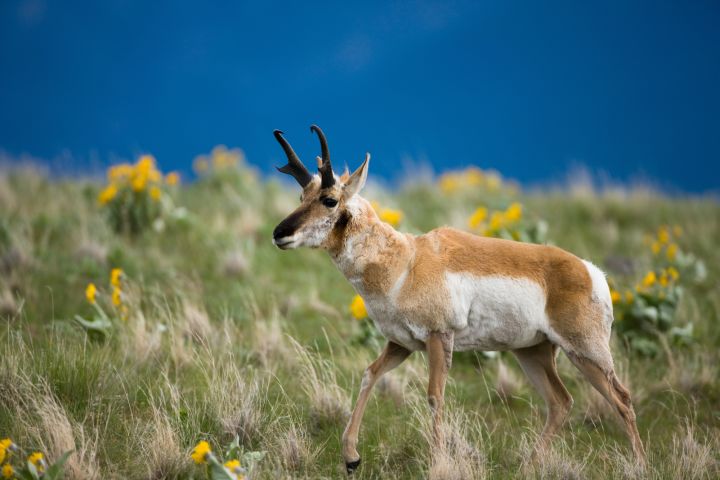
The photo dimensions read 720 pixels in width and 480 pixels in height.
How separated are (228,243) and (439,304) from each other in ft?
25.1

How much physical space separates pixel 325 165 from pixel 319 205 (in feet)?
1.03

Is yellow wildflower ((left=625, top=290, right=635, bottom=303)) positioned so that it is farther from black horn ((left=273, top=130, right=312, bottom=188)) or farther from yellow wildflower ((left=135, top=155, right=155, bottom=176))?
yellow wildflower ((left=135, top=155, right=155, bottom=176))

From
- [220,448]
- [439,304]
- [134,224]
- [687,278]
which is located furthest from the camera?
[134,224]

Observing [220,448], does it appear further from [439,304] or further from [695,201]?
[695,201]

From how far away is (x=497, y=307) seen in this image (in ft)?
18.5

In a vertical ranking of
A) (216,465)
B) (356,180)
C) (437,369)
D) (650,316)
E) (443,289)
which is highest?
(650,316)

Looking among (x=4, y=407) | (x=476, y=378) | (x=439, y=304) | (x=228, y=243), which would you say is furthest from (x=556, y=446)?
(x=228, y=243)

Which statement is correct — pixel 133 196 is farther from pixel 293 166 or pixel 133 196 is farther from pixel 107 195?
pixel 293 166

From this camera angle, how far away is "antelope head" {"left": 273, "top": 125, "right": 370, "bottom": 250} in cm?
525

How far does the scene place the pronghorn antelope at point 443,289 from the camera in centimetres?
545

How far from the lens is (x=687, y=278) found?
1185 centimetres

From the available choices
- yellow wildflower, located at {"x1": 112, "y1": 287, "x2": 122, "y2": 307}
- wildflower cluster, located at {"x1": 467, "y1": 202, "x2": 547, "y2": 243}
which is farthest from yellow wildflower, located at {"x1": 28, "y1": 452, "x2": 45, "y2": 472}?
wildflower cluster, located at {"x1": 467, "y1": 202, "x2": 547, "y2": 243}

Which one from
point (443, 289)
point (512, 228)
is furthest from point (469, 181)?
point (443, 289)

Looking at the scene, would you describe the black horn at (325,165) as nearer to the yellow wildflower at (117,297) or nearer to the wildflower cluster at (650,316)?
the yellow wildflower at (117,297)
